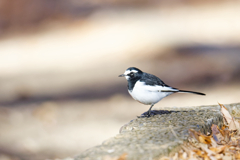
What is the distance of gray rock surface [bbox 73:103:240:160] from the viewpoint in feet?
7.09

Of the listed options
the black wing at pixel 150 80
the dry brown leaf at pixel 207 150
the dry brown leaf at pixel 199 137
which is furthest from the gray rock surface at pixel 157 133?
the black wing at pixel 150 80

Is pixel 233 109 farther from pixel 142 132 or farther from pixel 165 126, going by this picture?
pixel 142 132

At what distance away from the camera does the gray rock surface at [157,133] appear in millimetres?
2162

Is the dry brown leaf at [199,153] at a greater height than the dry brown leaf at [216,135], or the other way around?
the dry brown leaf at [216,135]

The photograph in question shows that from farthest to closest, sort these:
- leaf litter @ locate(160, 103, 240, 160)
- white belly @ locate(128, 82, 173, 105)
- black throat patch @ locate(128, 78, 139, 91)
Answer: black throat patch @ locate(128, 78, 139, 91) < white belly @ locate(128, 82, 173, 105) < leaf litter @ locate(160, 103, 240, 160)

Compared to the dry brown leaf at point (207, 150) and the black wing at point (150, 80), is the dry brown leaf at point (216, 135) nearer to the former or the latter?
the dry brown leaf at point (207, 150)

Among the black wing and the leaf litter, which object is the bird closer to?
the black wing

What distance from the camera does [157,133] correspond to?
2.66 m

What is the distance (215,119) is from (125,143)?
54.2 inches

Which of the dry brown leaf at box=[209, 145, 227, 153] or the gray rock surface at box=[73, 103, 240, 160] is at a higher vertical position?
the gray rock surface at box=[73, 103, 240, 160]

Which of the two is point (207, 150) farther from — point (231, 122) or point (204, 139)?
point (231, 122)

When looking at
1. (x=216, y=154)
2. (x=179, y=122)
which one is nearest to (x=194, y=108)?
(x=179, y=122)

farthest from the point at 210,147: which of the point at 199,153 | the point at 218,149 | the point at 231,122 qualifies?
the point at 231,122

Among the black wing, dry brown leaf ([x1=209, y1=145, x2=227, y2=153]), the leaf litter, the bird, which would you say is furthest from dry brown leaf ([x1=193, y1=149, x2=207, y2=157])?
the black wing
